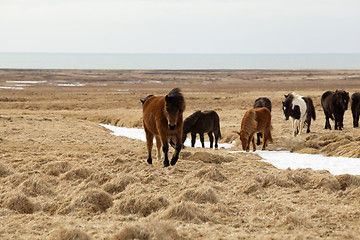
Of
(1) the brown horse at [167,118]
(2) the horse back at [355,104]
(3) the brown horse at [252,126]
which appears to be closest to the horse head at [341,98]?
(2) the horse back at [355,104]

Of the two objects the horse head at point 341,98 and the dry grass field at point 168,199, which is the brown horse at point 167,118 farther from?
the horse head at point 341,98

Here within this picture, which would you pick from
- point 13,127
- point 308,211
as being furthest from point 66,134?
Answer: point 308,211

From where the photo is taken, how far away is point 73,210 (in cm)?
744

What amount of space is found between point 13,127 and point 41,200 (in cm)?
→ 1433

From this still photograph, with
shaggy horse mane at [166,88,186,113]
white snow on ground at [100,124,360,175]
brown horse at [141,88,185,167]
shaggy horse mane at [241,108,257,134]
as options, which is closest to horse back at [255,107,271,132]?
shaggy horse mane at [241,108,257,134]

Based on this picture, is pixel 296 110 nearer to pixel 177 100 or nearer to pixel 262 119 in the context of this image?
pixel 262 119

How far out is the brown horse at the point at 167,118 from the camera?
→ 34.1 ft

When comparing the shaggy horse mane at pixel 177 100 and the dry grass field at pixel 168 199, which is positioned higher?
the shaggy horse mane at pixel 177 100

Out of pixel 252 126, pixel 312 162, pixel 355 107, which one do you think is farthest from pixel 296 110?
pixel 312 162

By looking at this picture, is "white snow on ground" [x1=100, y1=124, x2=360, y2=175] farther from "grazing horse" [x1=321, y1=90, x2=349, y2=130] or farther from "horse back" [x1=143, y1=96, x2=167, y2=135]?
"grazing horse" [x1=321, y1=90, x2=349, y2=130]

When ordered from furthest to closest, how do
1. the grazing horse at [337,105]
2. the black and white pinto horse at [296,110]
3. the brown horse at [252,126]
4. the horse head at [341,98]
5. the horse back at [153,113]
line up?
the horse head at [341,98]
the grazing horse at [337,105]
the black and white pinto horse at [296,110]
the brown horse at [252,126]
the horse back at [153,113]

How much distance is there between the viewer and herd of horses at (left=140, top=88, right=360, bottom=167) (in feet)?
35.2

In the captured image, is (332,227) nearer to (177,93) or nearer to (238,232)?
(238,232)

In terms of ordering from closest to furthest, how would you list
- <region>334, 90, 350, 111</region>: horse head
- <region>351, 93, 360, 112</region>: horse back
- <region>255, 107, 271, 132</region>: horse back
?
1. <region>255, 107, 271, 132</region>: horse back
2. <region>334, 90, 350, 111</region>: horse head
3. <region>351, 93, 360, 112</region>: horse back
